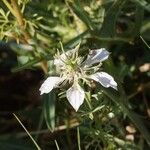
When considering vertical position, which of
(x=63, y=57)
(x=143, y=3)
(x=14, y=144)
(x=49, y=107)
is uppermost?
(x=63, y=57)

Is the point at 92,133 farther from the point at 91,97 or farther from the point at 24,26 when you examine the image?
the point at 24,26

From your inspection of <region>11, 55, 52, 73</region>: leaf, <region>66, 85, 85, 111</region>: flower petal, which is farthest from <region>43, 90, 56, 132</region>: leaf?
<region>66, 85, 85, 111</region>: flower petal

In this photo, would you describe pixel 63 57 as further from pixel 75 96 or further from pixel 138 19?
pixel 138 19

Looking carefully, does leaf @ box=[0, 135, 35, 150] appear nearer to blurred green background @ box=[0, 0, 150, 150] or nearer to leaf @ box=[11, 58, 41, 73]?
blurred green background @ box=[0, 0, 150, 150]

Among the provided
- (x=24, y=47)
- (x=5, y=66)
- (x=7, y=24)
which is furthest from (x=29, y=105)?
(x=7, y=24)

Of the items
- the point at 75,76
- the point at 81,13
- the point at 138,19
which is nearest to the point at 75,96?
the point at 75,76

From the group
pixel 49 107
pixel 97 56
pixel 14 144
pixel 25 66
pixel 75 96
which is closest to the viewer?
pixel 75 96
